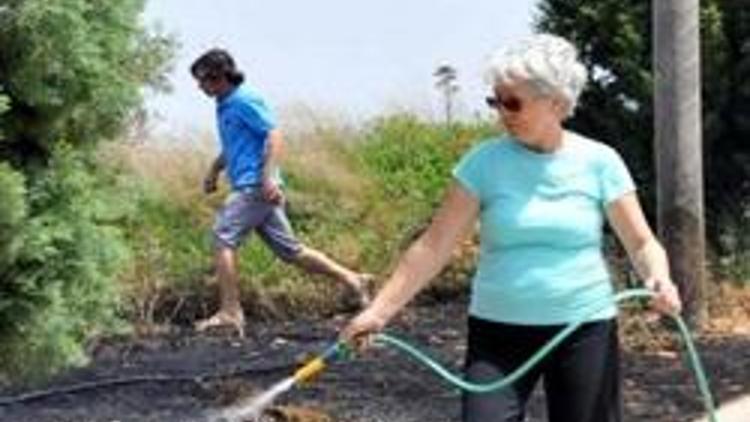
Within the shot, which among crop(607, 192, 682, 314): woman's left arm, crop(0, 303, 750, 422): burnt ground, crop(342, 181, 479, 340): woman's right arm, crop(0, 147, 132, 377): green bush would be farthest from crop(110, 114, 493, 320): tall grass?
Answer: crop(607, 192, 682, 314): woman's left arm

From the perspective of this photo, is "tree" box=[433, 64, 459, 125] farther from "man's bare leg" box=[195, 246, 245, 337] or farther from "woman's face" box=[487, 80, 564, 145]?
"woman's face" box=[487, 80, 564, 145]

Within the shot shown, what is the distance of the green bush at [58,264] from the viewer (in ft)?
21.5

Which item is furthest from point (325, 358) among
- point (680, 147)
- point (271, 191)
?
point (271, 191)

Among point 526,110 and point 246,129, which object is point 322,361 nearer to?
point 526,110

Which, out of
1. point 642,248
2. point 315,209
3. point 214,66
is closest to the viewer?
point 642,248

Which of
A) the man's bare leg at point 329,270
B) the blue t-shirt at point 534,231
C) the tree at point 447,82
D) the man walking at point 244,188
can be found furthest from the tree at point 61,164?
the tree at point 447,82

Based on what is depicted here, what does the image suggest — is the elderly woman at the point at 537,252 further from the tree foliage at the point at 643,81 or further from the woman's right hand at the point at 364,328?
the tree foliage at the point at 643,81

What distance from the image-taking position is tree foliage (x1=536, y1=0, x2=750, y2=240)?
12.4m

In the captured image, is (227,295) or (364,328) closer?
(364,328)

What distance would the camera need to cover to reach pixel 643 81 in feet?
40.4

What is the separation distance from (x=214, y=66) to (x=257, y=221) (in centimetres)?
90

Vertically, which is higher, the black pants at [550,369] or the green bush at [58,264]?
the green bush at [58,264]

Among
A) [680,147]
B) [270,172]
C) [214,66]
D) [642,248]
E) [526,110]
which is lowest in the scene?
[642,248]

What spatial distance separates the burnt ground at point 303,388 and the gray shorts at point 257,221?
1.95 ft
